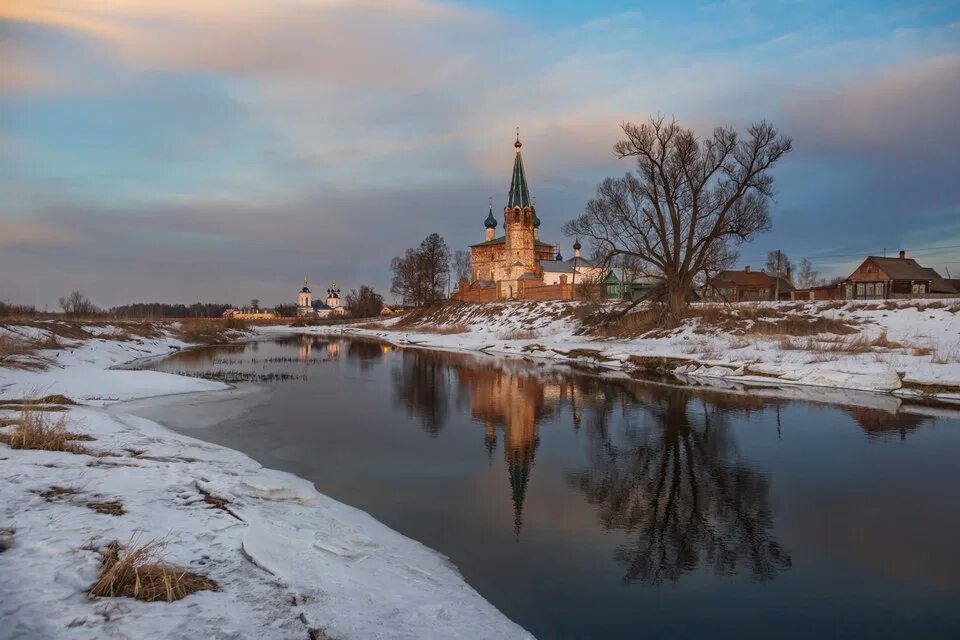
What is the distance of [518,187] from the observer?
92.5m

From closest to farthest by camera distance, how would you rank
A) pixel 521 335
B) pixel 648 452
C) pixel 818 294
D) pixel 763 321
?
pixel 648 452 < pixel 763 321 < pixel 521 335 < pixel 818 294

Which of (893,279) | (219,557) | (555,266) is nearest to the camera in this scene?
(219,557)

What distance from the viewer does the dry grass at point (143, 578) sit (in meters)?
4.55

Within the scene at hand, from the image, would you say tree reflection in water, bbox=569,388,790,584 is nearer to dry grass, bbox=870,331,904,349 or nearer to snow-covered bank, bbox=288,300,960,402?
snow-covered bank, bbox=288,300,960,402

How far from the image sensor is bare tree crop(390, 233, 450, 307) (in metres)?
93.2

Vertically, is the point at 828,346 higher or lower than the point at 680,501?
higher

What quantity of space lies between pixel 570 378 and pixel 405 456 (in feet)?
46.5

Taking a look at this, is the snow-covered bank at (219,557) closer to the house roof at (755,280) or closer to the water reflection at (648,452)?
the water reflection at (648,452)

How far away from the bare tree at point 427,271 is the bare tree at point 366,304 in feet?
116

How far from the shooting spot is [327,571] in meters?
5.62

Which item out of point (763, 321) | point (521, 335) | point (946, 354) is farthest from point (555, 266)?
point (946, 354)

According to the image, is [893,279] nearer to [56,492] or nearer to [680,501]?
[680,501]

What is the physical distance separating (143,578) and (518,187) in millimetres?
91120

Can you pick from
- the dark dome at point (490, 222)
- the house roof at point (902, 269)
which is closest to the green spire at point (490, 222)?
the dark dome at point (490, 222)
